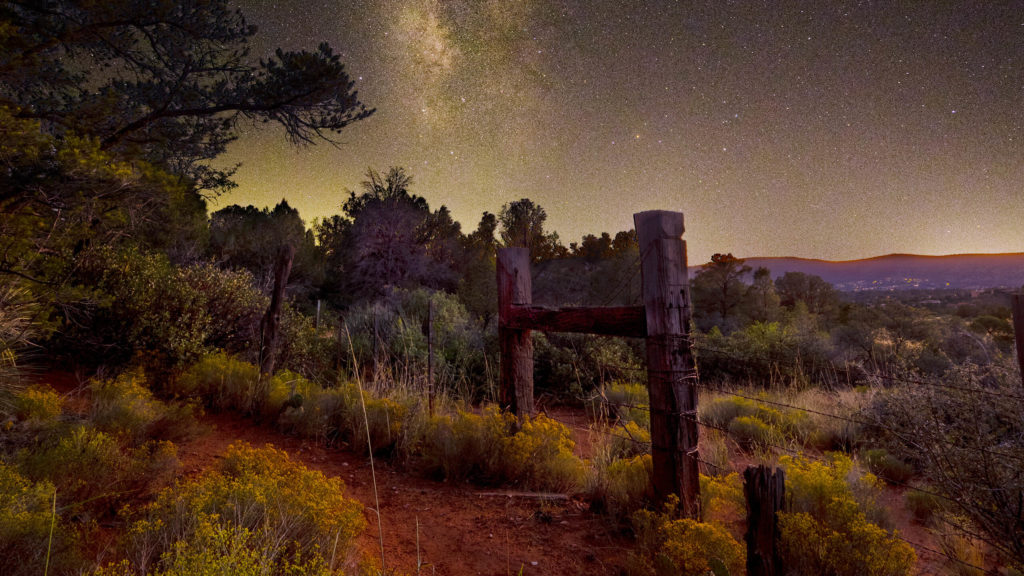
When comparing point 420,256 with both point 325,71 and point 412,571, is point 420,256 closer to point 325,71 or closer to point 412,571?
point 325,71

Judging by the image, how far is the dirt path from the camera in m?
3.21

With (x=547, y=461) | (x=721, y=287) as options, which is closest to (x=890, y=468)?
(x=547, y=461)

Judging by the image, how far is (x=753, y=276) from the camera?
21.4 m

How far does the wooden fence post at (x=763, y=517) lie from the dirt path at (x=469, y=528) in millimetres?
1123

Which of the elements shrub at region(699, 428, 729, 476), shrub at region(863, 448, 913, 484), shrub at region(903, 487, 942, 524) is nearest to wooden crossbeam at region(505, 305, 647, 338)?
shrub at region(699, 428, 729, 476)

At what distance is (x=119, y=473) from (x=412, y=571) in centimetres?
223

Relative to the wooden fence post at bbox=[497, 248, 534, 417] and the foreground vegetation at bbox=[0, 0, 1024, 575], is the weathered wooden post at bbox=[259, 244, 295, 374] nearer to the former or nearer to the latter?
the foreground vegetation at bbox=[0, 0, 1024, 575]

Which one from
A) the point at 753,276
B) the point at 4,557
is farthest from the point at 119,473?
the point at 753,276

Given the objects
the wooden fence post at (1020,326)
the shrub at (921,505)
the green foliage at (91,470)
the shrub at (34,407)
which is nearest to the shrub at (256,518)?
the green foliage at (91,470)

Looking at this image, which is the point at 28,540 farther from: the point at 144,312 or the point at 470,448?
the point at 144,312

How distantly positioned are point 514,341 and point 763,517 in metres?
2.78

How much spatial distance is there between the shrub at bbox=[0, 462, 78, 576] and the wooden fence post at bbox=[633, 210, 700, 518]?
3.28 meters

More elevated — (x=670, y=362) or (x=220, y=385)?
(x=670, y=362)

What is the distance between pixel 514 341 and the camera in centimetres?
471
